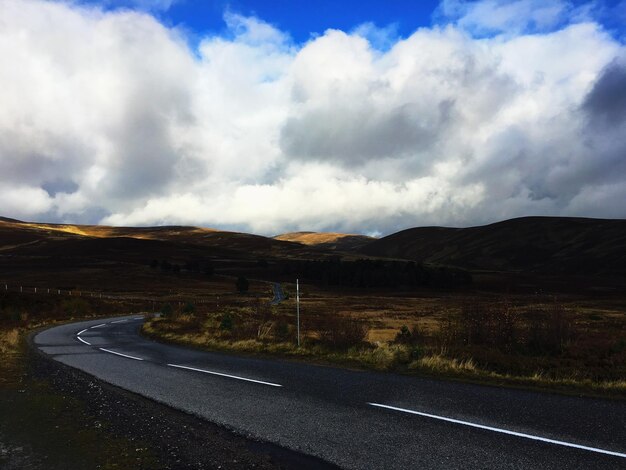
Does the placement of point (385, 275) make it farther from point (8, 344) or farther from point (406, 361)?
point (406, 361)

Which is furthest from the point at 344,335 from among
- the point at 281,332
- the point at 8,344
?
the point at 8,344

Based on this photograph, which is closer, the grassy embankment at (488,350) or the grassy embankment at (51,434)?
the grassy embankment at (51,434)

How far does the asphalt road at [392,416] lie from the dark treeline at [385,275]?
130 m

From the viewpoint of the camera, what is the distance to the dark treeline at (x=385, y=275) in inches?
5586

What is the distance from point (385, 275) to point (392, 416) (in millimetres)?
137167

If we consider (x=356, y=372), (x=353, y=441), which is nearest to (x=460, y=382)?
(x=356, y=372)

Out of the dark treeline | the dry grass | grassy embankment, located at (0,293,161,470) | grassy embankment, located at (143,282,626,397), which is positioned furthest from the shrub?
the dark treeline

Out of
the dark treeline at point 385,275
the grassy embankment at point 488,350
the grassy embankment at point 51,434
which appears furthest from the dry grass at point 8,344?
the dark treeline at point 385,275

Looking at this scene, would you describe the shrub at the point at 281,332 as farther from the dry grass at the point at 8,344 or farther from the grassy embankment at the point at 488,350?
the dry grass at the point at 8,344

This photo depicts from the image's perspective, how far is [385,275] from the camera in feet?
472

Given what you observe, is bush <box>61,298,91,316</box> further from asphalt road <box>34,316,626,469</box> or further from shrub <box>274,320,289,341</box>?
asphalt road <box>34,316,626,469</box>

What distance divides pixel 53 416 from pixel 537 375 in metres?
11.5

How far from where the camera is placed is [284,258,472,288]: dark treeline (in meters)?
142

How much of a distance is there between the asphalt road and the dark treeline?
5111 inches
